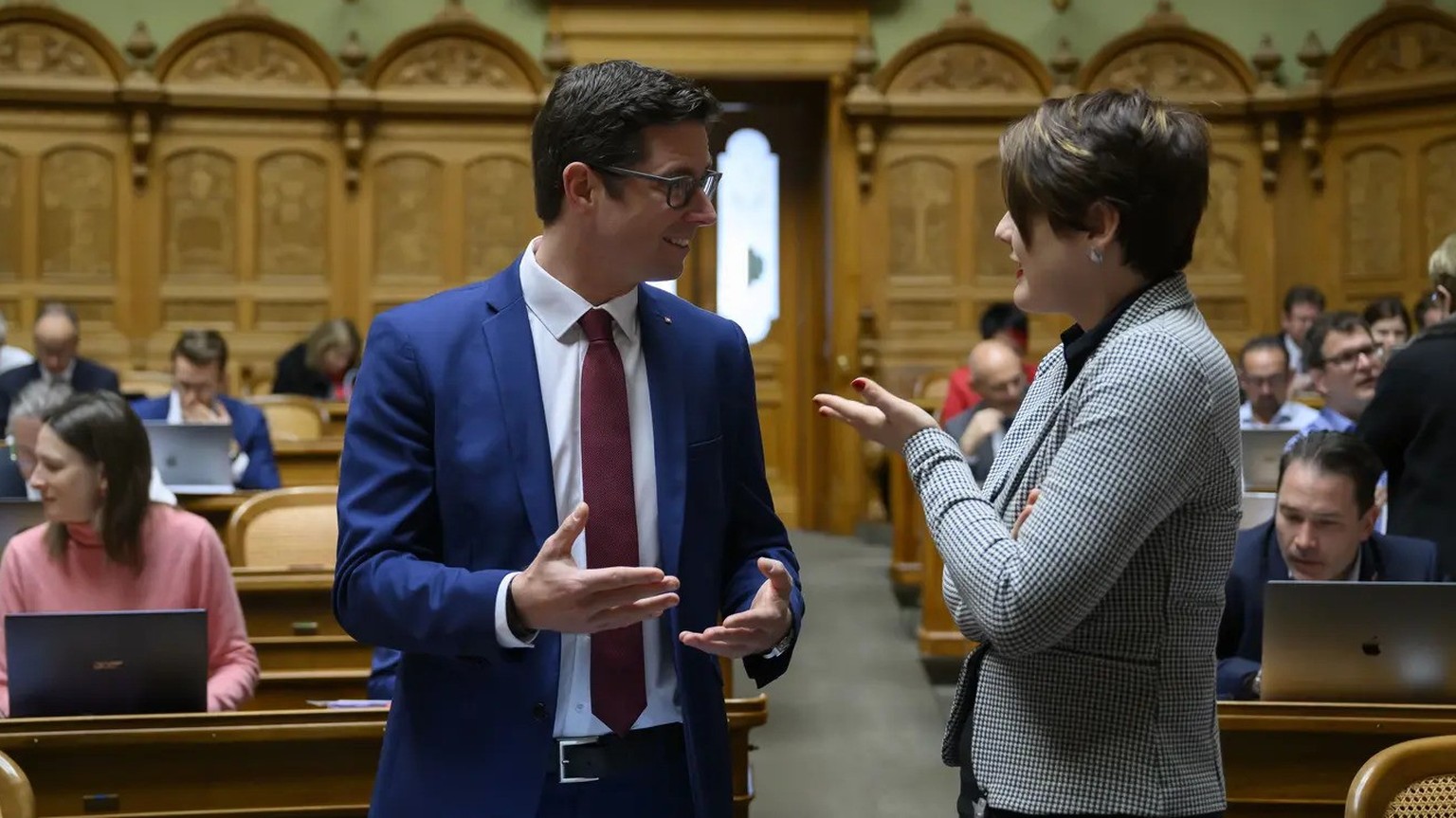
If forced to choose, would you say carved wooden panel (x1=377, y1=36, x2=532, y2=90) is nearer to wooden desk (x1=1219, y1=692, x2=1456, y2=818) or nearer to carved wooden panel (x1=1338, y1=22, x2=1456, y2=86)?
carved wooden panel (x1=1338, y1=22, x2=1456, y2=86)

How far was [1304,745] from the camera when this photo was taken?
2.59 metres

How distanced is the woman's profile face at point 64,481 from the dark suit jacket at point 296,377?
17.5 feet

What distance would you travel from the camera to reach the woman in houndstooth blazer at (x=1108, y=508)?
1459mm

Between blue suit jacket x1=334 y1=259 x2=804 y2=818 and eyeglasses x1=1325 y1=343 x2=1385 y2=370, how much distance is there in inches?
146

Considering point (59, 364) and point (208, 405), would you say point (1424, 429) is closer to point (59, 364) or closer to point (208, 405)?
point (208, 405)

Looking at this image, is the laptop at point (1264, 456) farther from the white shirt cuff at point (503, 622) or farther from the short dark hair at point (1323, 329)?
the white shirt cuff at point (503, 622)

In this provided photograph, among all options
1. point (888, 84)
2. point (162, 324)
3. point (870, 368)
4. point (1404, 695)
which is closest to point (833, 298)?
point (870, 368)

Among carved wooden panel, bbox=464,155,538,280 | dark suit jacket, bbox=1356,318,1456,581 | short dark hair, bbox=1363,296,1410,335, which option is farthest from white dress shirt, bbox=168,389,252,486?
short dark hair, bbox=1363,296,1410,335

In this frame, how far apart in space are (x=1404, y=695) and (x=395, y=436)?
1852mm

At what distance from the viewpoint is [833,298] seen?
9.50 meters

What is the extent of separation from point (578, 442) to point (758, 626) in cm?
29

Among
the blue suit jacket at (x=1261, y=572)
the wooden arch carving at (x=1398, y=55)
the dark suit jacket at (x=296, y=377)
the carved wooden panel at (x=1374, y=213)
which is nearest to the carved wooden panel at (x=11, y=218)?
the dark suit jacket at (x=296, y=377)

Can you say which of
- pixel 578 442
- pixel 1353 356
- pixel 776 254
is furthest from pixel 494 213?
pixel 578 442

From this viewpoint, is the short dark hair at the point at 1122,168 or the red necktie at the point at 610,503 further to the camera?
the red necktie at the point at 610,503
